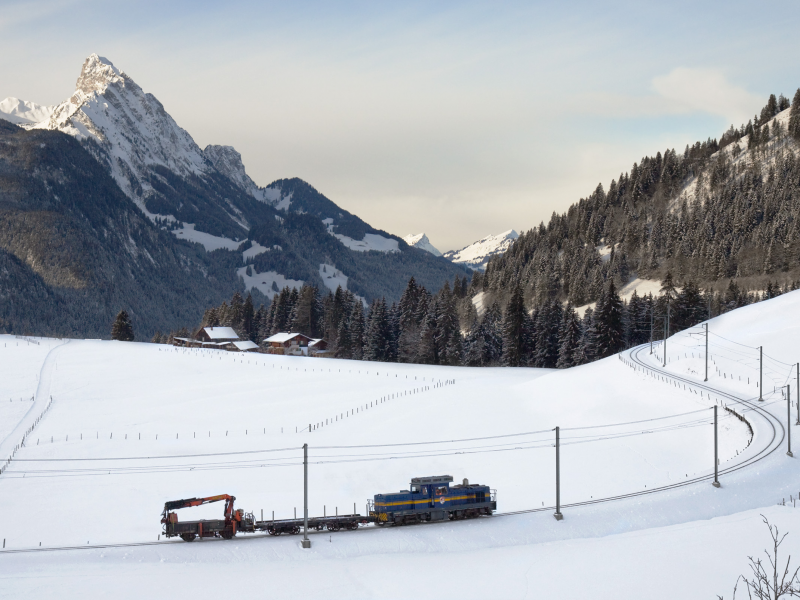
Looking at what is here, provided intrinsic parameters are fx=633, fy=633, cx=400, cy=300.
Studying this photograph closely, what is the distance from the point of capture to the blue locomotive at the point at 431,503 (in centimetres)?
3516

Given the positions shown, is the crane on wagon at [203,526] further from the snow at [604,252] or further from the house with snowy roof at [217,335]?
the snow at [604,252]

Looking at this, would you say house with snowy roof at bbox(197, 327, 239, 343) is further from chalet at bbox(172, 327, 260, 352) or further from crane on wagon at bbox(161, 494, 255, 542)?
crane on wagon at bbox(161, 494, 255, 542)

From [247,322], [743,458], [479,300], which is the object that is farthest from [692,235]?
[743,458]

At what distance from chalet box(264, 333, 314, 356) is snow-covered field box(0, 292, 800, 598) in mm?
32006

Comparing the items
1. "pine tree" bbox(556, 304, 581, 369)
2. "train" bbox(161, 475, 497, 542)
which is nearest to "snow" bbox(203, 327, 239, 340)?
"pine tree" bbox(556, 304, 581, 369)


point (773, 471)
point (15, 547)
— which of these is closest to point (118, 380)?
point (15, 547)

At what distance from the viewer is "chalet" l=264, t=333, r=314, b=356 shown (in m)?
127

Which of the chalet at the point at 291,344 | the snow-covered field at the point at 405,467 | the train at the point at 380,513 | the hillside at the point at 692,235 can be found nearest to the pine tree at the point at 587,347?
the snow-covered field at the point at 405,467

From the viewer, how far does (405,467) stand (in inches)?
1957

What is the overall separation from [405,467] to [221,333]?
97606mm

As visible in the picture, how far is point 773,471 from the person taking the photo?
1633 inches

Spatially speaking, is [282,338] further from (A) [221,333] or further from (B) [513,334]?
(B) [513,334]

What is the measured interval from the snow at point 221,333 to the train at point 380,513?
10468 centimetres

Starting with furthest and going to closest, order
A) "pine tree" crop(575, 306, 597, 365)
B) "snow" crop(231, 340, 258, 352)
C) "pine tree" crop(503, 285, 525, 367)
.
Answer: "snow" crop(231, 340, 258, 352) → "pine tree" crop(503, 285, 525, 367) → "pine tree" crop(575, 306, 597, 365)
